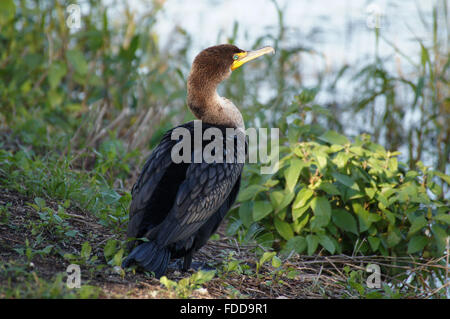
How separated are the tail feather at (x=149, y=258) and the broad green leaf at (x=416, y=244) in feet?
6.47

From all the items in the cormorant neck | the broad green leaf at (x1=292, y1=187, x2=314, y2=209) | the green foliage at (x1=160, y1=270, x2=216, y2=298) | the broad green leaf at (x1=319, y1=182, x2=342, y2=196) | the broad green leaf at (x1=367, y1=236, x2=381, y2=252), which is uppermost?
the cormorant neck

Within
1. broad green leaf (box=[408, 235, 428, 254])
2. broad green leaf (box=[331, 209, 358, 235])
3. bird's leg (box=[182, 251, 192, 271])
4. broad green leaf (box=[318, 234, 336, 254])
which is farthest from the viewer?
broad green leaf (box=[331, 209, 358, 235])

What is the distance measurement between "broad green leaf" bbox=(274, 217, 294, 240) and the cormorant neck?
889 millimetres

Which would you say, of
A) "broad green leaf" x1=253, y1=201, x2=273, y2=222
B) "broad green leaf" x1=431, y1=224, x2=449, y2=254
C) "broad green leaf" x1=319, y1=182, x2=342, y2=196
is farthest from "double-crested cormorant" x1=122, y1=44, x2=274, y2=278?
"broad green leaf" x1=431, y1=224, x2=449, y2=254

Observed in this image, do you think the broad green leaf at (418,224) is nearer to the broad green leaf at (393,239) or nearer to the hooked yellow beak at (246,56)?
the broad green leaf at (393,239)

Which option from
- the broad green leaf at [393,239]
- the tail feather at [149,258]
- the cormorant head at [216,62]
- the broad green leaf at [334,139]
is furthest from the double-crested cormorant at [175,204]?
the broad green leaf at [393,239]

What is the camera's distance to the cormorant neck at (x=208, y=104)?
3832mm

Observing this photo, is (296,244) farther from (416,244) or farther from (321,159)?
(416,244)

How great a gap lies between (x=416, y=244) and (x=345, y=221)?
1.79 feet

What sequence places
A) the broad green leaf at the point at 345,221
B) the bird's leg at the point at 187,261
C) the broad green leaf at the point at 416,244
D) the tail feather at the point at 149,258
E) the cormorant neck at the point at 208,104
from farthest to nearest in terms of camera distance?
the broad green leaf at the point at 345,221, the broad green leaf at the point at 416,244, the cormorant neck at the point at 208,104, the bird's leg at the point at 187,261, the tail feather at the point at 149,258

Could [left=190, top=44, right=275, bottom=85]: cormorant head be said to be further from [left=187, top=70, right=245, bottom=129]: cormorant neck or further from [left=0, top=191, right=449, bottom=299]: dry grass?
[left=0, top=191, right=449, bottom=299]: dry grass

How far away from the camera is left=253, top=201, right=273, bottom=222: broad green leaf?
13.6 feet

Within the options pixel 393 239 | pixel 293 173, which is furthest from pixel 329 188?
pixel 393 239

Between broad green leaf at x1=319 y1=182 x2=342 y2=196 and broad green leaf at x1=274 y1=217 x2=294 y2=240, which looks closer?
→ broad green leaf at x1=319 y1=182 x2=342 y2=196
